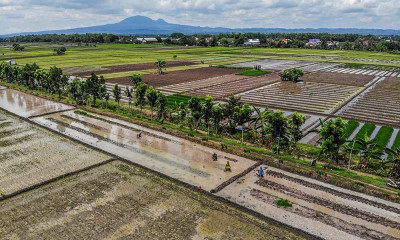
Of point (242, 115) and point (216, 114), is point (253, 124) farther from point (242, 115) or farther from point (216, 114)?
point (216, 114)

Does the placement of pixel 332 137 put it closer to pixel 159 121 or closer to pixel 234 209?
pixel 234 209

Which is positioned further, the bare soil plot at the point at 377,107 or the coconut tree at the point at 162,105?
the bare soil plot at the point at 377,107

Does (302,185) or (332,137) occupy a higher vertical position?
(332,137)

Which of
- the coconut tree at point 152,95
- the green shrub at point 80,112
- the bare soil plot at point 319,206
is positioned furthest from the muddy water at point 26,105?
the bare soil plot at point 319,206

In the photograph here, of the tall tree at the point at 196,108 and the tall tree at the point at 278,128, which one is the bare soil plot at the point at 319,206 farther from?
the tall tree at the point at 196,108

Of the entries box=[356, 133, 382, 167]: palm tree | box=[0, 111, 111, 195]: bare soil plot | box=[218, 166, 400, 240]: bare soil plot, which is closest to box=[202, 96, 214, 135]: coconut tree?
box=[218, 166, 400, 240]: bare soil plot

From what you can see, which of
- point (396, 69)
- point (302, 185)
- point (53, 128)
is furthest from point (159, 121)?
point (396, 69)

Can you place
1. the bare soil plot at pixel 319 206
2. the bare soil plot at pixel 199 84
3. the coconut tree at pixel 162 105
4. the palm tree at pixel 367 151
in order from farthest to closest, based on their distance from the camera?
the bare soil plot at pixel 199 84 → the coconut tree at pixel 162 105 → the palm tree at pixel 367 151 → the bare soil plot at pixel 319 206

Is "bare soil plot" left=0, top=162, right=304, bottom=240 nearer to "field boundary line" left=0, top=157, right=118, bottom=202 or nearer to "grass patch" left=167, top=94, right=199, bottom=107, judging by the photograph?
"field boundary line" left=0, top=157, right=118, bottom=202
